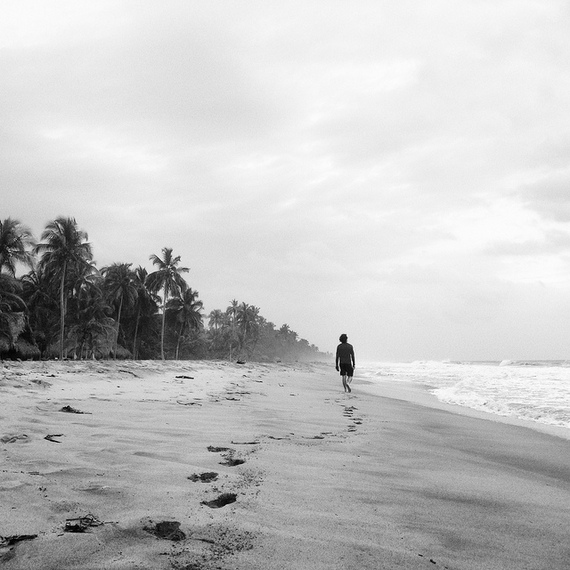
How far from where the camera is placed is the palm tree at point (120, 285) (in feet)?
142

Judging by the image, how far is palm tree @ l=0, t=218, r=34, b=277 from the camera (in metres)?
30.0

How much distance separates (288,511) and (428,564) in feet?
2.62

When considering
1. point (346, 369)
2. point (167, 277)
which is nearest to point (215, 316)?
point (167, 277)

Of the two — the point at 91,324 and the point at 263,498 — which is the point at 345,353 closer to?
the point at 263,498

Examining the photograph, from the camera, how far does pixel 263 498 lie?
2.60m

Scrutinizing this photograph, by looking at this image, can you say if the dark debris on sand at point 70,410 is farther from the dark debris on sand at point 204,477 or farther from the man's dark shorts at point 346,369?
the man's dark shorts at point 346,369

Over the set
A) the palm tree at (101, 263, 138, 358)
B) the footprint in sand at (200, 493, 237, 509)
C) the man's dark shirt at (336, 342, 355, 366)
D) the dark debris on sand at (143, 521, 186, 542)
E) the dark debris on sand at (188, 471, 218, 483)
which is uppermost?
the palm tree at (101, 263, 138, 358)

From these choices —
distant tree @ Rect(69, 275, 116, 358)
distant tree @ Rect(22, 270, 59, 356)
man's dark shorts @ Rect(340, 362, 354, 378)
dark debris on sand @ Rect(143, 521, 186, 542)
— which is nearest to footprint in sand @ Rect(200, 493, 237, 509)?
dark debris on sand @ Rect(143, 521, 186, 542)

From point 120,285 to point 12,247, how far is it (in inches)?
536

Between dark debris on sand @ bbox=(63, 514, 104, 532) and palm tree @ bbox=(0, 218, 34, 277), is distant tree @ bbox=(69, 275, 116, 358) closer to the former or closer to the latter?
palm tree @ bbox=(0, 218, 34, 277)

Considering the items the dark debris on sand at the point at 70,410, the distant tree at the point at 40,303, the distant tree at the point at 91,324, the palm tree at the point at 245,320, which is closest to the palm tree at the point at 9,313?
the distant tree at the point at 91,324

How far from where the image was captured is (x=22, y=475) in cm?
273

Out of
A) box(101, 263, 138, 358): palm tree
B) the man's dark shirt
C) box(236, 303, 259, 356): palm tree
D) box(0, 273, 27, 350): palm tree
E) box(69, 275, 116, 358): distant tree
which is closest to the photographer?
the man's dark shirt

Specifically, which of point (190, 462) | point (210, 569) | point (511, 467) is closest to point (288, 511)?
point (210, 569)
